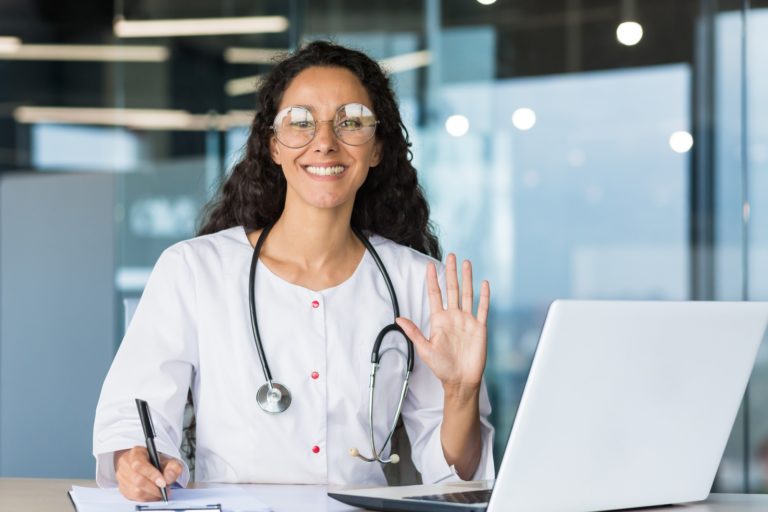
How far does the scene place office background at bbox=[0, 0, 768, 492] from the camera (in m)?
3.61

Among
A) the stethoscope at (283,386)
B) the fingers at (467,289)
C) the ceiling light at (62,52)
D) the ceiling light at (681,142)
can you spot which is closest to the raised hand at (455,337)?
the fingers at (467,289)

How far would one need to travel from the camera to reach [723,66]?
11.8ft

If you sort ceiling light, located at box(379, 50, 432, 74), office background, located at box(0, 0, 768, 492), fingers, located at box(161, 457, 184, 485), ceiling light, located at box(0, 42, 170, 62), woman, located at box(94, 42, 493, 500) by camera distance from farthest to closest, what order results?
ceiling light, located at box(0, 42, 170, 62), ceiling light, located at box(379, 50, 432, 74), office background, located at box(0, 0, 768, 492), woman, located at box(94, 42, 493, 500), fingers, located at box(161, 457, 184, 485)

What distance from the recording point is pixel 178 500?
1393mm

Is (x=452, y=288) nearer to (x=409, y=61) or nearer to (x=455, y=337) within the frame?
(x=455, y=337)

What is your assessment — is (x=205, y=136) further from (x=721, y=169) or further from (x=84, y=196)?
(x=721, y=169)

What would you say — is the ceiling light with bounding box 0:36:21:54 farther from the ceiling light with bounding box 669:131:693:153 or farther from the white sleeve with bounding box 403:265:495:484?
the white sleeve with bounding box 403:265:495:484

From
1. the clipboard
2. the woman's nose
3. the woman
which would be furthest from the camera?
the woman's nose

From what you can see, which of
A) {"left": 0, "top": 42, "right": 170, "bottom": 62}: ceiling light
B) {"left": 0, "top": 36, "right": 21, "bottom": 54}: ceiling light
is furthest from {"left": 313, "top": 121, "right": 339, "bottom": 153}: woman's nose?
{"left": 0, "top": 36, "right": 21, "bottom": 54}: ceiling light

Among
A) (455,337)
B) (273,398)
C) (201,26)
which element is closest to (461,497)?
(455,337)

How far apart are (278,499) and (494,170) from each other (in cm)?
259

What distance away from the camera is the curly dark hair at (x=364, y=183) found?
6.62 feet

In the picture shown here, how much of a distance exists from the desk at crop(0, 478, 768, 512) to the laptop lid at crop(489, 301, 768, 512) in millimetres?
130

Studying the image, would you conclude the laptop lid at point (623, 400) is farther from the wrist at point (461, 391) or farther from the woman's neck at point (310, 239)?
the woman's neck at point (310, 239)
